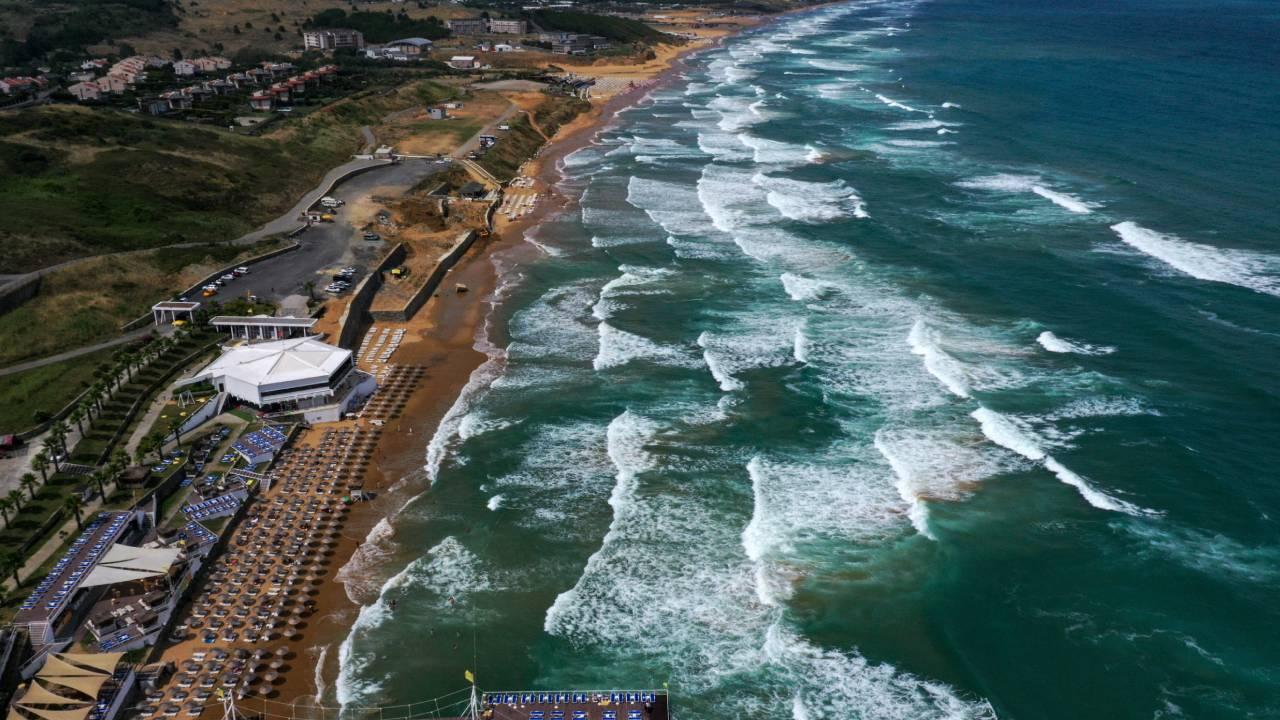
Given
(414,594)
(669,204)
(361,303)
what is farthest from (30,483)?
(669,204)

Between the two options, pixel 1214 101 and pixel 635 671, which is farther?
pixel 1214 101

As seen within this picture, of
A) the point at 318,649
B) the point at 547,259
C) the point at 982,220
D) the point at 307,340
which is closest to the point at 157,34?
the point at 547,259

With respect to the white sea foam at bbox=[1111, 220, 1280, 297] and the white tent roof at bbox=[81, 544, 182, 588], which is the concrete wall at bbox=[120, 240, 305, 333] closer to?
the white tent roof at bbox=[81, 544, 182, 588]

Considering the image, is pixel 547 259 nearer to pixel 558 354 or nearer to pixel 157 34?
pixel 558 354

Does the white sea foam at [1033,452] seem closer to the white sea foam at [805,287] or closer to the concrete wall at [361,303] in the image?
the white sea foam at [805,287]

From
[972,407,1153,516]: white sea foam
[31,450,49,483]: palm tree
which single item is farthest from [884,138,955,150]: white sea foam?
[31,450,49,483]: palm tree

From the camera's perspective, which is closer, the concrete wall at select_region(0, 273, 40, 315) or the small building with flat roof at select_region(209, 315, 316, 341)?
the concrete wall at select_region(0, 273, 40, 315)

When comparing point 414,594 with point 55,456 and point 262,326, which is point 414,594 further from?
point 262,326
